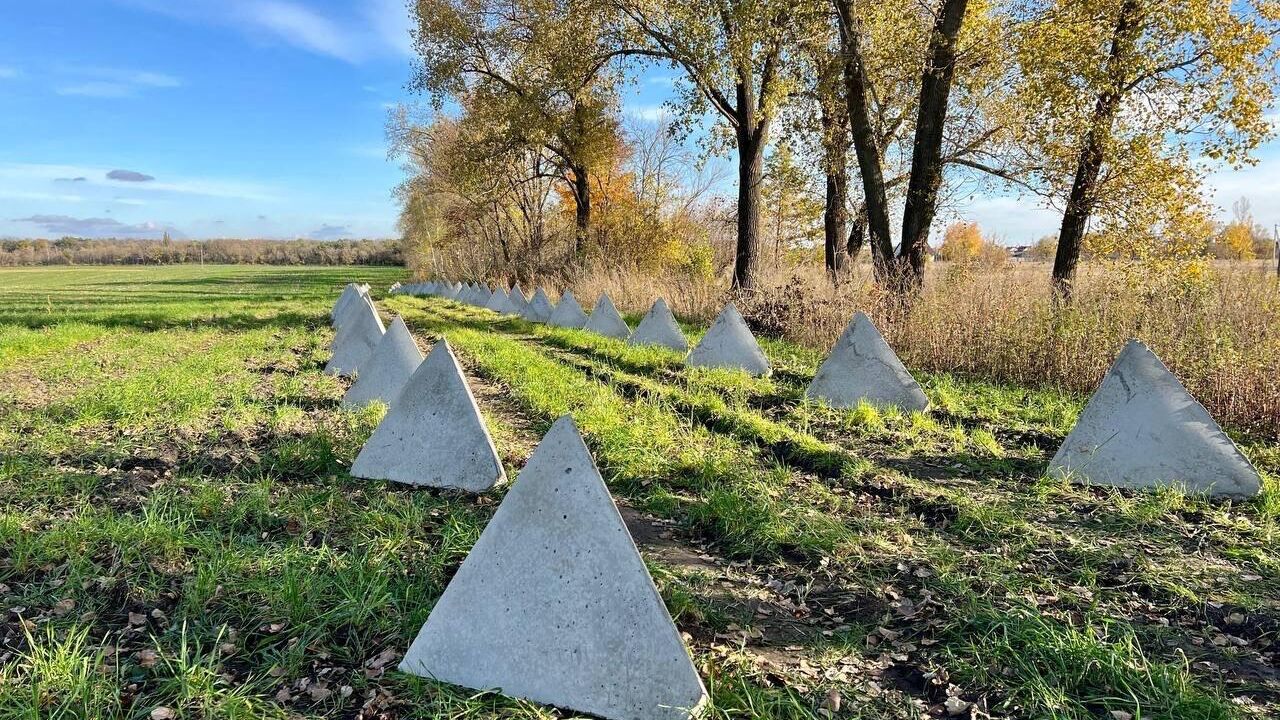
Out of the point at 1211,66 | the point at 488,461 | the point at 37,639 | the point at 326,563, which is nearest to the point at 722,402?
the point at 488,461

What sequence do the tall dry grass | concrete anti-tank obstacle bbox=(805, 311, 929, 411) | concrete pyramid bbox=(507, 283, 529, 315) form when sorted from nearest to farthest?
the tall dry grass → concrete anti-tank obstacle bbox=(805, 311, 929, 411) → concrete pyramid bbox=(507, 283, 529, 315)

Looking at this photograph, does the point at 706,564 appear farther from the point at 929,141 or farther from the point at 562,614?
the point at 929,141

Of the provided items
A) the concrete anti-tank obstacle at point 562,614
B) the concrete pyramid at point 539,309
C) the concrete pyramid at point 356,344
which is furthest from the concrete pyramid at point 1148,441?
the concrete pyramid at point 539,309

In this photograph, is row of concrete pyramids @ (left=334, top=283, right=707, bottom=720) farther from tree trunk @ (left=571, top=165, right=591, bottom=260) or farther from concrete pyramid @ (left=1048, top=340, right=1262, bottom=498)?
tree trunk @ (left=571, top=165, right=591, bottom=260)

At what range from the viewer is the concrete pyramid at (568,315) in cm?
1333

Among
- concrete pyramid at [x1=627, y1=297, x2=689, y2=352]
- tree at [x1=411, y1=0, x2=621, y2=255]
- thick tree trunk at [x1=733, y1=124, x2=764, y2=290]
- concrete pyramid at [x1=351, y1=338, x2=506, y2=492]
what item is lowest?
concrete pyramid at [x1=351, y1=338, x2=506, y2=492]

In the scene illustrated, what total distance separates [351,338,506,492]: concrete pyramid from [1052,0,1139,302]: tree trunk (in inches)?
368

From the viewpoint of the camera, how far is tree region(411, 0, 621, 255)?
19.2m

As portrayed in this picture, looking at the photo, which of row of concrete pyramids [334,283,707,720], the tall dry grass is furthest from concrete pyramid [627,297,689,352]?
row of concrete pyramids [334,283,707,720]

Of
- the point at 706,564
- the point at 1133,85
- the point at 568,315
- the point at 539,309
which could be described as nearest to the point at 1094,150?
the point at 1133,85

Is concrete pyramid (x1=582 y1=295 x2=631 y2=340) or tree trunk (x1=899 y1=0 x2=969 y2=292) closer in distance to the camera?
tree trunk (x1=899 y1=0 x2=969 y2=292)

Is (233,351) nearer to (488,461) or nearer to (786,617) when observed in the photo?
(488,461)

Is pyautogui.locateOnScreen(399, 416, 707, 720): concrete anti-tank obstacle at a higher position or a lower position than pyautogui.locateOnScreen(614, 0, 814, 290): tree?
lower

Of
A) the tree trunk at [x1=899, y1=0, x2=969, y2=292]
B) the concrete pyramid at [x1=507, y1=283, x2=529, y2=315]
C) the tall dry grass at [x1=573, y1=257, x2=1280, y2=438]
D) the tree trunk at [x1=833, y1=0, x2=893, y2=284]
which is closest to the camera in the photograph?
the tall dry grass at [x1=573, y1=257, x2=1280, y2=438]
